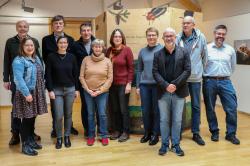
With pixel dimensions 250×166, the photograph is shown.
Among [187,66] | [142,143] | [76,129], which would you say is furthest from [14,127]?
[187,66]

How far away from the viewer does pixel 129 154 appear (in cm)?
329

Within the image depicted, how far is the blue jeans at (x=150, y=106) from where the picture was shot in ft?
11.7

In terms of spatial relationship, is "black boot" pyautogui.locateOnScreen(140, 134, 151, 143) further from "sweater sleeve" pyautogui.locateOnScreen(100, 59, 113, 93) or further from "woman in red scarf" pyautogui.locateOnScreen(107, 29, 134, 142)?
"sweater sleeve" pyautogui.locateOnScreen(100, 59, 113, 93)

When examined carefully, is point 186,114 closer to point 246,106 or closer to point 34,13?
point 246,106

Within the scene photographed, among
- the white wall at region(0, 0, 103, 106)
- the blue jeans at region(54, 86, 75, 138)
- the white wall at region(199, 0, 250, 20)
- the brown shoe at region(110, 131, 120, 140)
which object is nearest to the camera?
the blue jeans at region(54, 86, 75, 138)

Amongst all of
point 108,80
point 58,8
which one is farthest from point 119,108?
point 58,8

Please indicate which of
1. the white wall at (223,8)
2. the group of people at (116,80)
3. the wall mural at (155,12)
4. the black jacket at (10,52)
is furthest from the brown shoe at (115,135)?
the white wall at (223,8)

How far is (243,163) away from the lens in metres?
2.98

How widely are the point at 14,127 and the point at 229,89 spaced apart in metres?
2.77

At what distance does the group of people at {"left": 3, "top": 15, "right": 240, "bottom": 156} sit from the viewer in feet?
10.2

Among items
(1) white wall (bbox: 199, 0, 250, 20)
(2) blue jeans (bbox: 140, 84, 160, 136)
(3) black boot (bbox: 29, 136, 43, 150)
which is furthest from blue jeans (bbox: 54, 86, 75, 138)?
(1) white wall (bbox: 199, 0, 250, 20)

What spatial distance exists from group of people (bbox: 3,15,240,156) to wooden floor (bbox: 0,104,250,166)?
11 centimetres

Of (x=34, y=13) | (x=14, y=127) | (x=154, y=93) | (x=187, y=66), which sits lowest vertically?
(x=14, y=127)

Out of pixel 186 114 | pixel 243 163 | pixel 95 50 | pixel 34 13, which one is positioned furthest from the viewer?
pixel 34 13
